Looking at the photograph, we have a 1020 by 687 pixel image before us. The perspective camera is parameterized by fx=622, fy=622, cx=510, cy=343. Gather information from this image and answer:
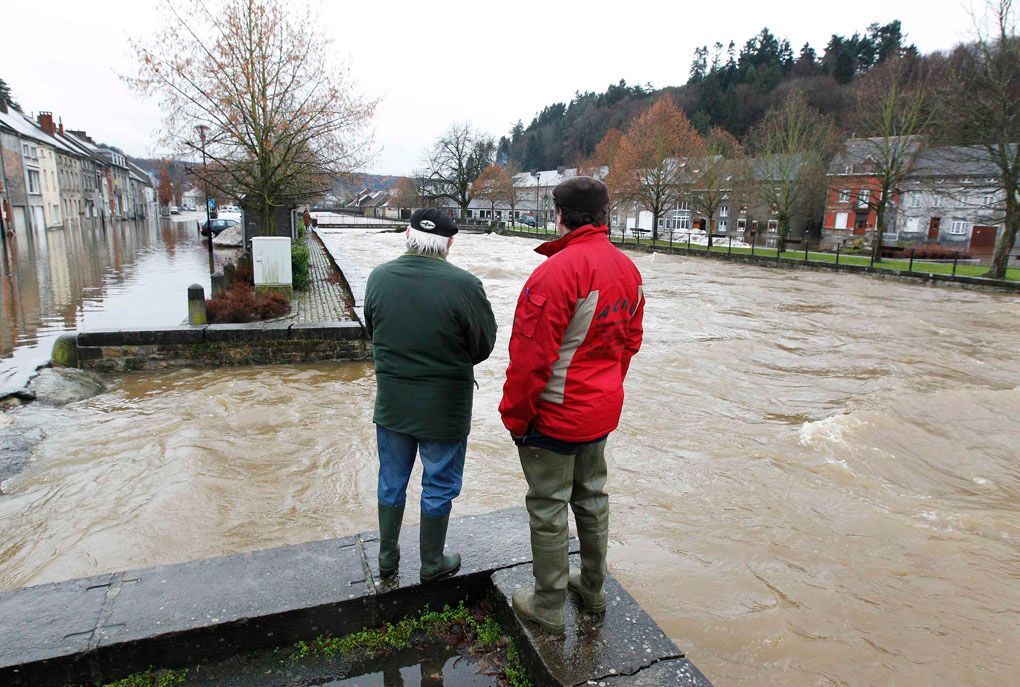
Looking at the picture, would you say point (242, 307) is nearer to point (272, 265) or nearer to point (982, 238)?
point (272, 265)

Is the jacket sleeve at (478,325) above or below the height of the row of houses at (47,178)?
below

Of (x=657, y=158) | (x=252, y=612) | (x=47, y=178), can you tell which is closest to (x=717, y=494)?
(x=252, y=612)

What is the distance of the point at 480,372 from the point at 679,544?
5560 mm

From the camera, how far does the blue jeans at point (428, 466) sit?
2885 mm

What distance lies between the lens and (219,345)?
981cm

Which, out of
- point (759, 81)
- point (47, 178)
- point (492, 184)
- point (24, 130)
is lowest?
point (47, 178)

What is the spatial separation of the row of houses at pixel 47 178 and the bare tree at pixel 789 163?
41685mm

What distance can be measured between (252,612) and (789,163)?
132 feet

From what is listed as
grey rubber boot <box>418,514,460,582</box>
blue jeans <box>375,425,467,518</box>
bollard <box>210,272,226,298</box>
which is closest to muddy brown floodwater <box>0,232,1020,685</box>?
grey rubber boot <box>418,514,460,582</box>

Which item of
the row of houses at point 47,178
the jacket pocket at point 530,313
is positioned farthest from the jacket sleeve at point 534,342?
the row of houses at point 47,178

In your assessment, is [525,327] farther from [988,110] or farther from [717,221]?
[717,221]

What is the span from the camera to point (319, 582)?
9.86ft

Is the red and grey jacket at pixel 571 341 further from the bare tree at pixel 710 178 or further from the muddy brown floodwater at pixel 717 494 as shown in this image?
the bare tree at pixel 710 178

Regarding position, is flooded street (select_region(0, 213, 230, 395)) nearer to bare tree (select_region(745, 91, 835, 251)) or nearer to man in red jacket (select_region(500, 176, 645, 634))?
man in red jacket (select_region(500, 176, 645, 634))
